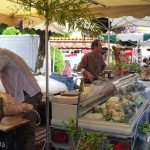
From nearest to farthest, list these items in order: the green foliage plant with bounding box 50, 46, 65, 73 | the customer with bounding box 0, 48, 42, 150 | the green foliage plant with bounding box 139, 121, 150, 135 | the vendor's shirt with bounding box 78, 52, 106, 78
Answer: the green foliage plant with bounding box 139, 121, 150, 135 < the customer with bounding box 0, 48, 42, 150 < the vendor's shirt with bounding box 78, 52, 106, 78 < the green foliage plant with bounding box 50, 46, 65, 73

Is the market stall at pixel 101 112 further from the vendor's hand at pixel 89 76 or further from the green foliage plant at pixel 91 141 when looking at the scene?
the vendor's hand at pixel 89 76

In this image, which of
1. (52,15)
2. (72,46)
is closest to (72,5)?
(52,15)

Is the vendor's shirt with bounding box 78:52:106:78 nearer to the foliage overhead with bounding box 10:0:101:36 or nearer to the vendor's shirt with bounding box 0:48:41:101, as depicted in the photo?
the vendor's shirt with bounding box 0:48:41:101

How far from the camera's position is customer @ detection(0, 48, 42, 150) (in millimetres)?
3092

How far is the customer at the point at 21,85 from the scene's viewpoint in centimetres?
309

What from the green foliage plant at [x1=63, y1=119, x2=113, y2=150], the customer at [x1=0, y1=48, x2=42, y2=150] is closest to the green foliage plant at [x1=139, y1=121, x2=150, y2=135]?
the green foliage plant at [x1=63, y1=119, x2=113, y2=150]

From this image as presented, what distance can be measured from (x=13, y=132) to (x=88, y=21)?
149 centimetres

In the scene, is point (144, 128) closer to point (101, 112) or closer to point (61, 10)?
point (101, 112)

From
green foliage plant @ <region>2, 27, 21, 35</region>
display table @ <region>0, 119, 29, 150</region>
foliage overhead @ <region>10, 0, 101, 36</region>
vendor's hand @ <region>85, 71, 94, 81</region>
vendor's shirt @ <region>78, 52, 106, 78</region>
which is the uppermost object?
green foliage plant @ <region>2, 27, 21, 35</region>

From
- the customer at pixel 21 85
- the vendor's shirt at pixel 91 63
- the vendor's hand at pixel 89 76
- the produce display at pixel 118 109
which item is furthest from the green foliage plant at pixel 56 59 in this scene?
the customer at pixel 21 85

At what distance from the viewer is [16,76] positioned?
3.15m

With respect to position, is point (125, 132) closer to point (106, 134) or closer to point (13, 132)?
point (106, 134)

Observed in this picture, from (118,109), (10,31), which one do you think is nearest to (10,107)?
(118,109)

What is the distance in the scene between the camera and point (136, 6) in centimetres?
489
